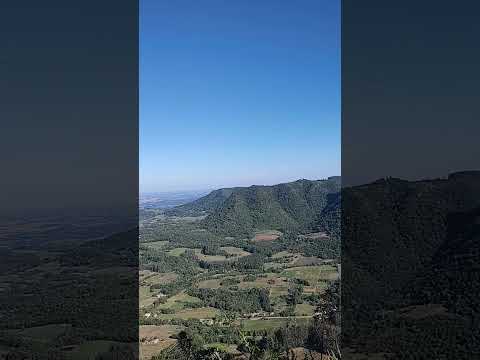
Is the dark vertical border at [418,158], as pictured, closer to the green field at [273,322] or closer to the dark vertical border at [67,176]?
the dark vertical border at [67,176]

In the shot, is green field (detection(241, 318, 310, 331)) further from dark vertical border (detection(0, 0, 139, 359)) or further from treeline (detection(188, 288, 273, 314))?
dark vertical border (detection(0, 0, 139, 359))

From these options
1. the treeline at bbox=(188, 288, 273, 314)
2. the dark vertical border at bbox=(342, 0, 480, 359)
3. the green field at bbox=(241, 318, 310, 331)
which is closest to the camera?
the dark vertical border at bbox=(342, 0, 480, 359)

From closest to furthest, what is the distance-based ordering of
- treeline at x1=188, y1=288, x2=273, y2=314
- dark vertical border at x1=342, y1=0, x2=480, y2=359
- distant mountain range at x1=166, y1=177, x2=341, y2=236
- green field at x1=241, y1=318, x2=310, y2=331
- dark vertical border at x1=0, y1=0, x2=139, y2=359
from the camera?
1. dark vertical border at x1=0, y1=0, x2=139, y2=359
2. dark vertical border at x1=342, y1=0, x2=480, y2=359
3. green field at x1=241, y1=318, x2=310, y2=331
4. treeline at x1=188, y1=288, x2=273, y2=314
5. distant mountain range at x1=166, y1=177, x2=341, y2=236

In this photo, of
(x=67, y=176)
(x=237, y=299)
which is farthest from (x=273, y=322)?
(x=67, y=176)

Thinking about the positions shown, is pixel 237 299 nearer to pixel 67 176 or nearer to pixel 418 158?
pixel 418 158

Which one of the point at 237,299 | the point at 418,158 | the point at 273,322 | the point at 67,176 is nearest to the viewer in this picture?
the point at 67,176

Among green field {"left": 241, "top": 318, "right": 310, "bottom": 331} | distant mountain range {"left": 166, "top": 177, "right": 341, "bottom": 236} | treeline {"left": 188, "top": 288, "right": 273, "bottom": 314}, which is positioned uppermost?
distant mountain range {"left": 166, "top": 177, "right": 341, "bottom": 236}

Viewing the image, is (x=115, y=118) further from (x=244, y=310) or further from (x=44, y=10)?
(x=244, y=310)

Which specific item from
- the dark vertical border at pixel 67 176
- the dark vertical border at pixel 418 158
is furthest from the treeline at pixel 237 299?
the dark vertical border at pixel 67 176

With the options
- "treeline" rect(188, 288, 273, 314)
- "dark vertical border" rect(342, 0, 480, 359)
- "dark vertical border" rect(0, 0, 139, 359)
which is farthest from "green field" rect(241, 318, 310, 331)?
"dark vertical border" rect(0, 0, 139, 359)

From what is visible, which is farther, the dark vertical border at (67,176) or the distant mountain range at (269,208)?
the distant mountain range at (269,208)
